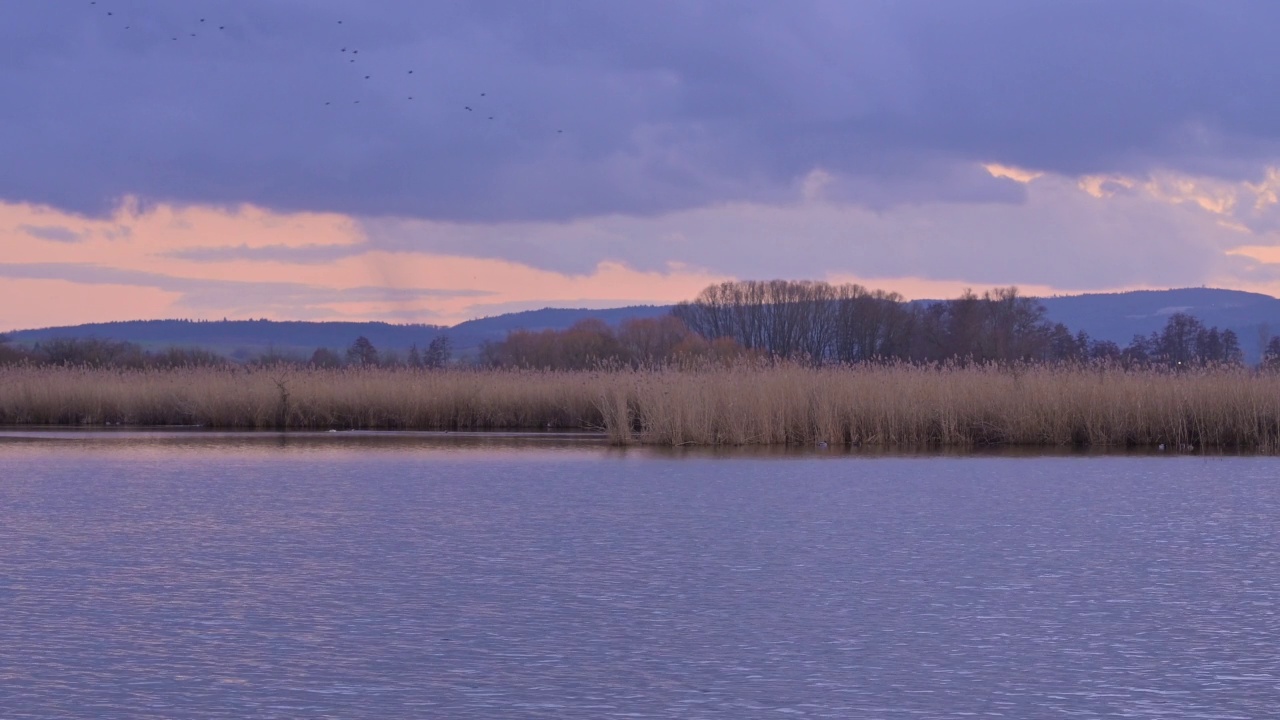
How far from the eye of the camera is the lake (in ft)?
12.9

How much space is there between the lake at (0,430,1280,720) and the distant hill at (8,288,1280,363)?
78.9 m

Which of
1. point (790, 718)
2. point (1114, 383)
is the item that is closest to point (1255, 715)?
point (790, 718)

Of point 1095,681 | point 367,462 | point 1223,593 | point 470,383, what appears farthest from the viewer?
point 470,383

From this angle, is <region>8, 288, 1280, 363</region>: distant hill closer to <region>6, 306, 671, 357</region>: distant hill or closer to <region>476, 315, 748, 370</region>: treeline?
<region>6, 306, 671, 357</region>: distant hill

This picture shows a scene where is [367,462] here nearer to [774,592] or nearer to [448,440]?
[448,440]

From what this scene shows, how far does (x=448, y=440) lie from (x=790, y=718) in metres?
13.2

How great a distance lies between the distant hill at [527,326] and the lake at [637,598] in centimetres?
7893


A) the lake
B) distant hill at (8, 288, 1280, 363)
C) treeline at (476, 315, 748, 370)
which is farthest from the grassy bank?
distant hill at (8, 288, 1280, 363)

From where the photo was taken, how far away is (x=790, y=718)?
12.0ft

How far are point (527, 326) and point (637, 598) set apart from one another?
85.5 meters

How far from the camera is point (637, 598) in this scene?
17.8ft

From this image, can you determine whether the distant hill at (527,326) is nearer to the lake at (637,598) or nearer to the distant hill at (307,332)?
the distant hill at (307,332)

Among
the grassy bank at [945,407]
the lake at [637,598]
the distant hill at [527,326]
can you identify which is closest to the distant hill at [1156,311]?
the distant hill at [527,326]

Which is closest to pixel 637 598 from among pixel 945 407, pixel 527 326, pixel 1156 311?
pixel 945 407
